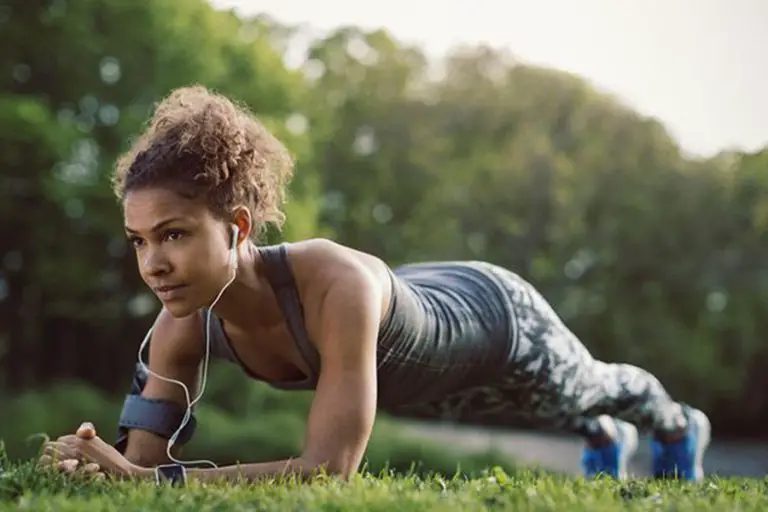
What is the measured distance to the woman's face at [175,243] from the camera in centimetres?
287

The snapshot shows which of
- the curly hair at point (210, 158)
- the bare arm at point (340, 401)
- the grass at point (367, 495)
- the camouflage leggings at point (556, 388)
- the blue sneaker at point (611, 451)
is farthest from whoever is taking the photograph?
the blue sneaker at point (611, 451)

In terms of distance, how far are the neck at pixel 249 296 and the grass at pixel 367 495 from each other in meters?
0.53

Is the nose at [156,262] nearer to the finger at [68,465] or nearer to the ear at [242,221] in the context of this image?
the ear at [242,221]

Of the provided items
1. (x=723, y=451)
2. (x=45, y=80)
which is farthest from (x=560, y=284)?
(x=45, y=80)

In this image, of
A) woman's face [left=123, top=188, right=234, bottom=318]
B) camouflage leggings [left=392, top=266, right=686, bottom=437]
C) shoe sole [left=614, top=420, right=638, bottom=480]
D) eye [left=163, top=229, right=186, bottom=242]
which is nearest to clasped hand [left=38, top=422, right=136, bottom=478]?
woman's face [left=123, top=188, right=234, bottom=318]

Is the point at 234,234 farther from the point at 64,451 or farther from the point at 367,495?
the point at 367,495

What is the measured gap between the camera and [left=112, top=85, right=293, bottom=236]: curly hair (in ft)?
9.54

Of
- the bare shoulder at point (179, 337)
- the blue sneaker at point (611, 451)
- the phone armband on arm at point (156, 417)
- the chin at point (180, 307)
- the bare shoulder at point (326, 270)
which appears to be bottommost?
the blue sneaker at point (611, 451)

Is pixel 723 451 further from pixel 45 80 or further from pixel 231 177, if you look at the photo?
pixel 231 177

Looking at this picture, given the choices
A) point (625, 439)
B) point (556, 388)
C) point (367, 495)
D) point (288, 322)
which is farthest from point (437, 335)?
point (625, 439)

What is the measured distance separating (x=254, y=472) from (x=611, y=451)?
6.88 ft

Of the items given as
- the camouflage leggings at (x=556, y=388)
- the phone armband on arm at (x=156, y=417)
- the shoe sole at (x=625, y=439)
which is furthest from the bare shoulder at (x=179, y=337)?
the shoe sole at (x=625, y=439)

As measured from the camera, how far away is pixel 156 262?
2883 mm

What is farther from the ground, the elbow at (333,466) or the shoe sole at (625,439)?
the elbow at (333,466)
